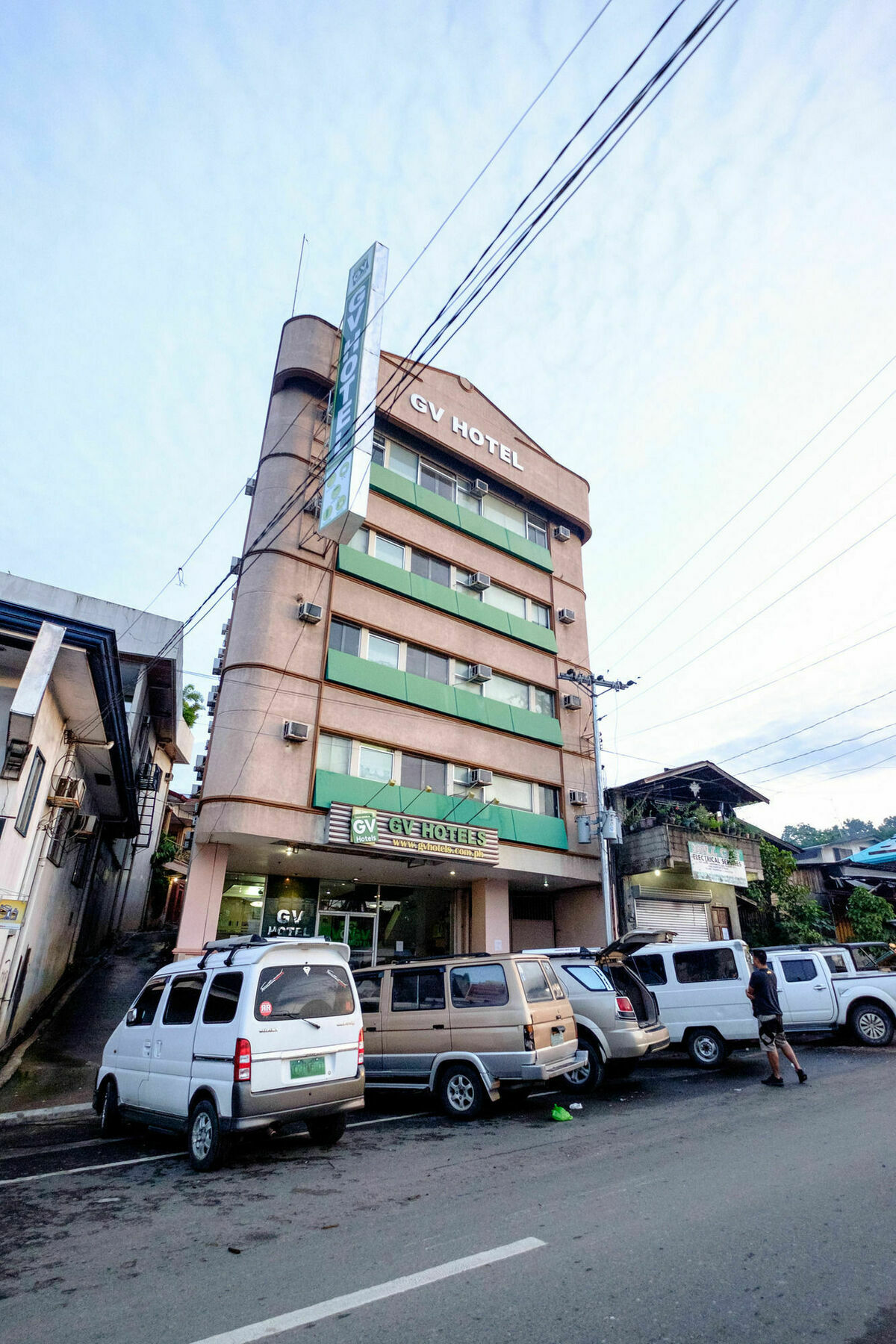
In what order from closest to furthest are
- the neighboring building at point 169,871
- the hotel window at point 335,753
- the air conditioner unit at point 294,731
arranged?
the air conditioner unit at point 294,731 < the hotel window at point 335,753 < the neighboring building at point 169,871

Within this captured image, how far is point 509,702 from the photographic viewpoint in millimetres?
22266

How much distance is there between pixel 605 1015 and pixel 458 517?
16.1 meters

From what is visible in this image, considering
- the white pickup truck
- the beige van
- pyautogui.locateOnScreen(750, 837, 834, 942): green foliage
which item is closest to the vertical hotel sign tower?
the beige van

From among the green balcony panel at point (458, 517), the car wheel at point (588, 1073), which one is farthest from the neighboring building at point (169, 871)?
the car wheel at point (588, 1073)

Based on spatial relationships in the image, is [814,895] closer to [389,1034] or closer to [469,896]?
[469,896]

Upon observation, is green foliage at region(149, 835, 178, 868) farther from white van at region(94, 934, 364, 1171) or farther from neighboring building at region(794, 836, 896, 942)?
white van at region(94, 934, 364, 1171)

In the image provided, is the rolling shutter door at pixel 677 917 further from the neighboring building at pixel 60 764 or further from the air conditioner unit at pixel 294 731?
the neighboring building at pixel 60 764

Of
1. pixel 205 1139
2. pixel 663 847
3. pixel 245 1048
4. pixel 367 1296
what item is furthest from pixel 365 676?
pixel 367 1296

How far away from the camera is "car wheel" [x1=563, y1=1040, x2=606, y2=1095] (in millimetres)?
9875

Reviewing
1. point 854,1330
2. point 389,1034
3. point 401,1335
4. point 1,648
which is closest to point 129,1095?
point 389,1034

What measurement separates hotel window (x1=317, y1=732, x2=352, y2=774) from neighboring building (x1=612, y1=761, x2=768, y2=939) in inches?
371

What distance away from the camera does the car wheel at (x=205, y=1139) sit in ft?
21.0

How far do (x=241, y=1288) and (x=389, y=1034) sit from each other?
5.83m

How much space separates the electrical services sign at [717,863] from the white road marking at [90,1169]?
657 inches
